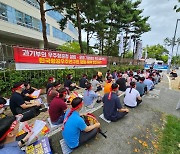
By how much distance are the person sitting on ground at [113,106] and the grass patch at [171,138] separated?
132cm

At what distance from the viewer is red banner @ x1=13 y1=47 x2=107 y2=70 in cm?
585

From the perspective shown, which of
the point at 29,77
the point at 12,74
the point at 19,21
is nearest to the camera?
the point at 12,74

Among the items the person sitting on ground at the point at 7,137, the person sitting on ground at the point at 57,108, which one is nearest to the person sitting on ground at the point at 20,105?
the person sitting on ground at the point at 57,108

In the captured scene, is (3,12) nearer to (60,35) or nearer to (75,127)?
(60,35)

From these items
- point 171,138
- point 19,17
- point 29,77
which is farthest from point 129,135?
point 19,17

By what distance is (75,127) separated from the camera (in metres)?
2.65

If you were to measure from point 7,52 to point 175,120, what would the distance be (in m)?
7.72

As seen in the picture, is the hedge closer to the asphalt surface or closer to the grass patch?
the asphalt surface

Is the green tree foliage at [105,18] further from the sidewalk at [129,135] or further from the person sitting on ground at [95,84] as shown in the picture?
the sidewalk at [129,135]

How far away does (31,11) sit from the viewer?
19.4m

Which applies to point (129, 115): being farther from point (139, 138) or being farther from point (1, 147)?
point (1, 147)

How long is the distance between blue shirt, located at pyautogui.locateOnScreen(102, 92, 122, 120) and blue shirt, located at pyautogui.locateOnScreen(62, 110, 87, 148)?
1406 millimetres

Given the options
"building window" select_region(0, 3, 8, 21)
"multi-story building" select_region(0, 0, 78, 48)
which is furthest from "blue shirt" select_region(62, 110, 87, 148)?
"building window" select_region(0, 3, 8, 21)

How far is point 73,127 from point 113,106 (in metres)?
1.61
